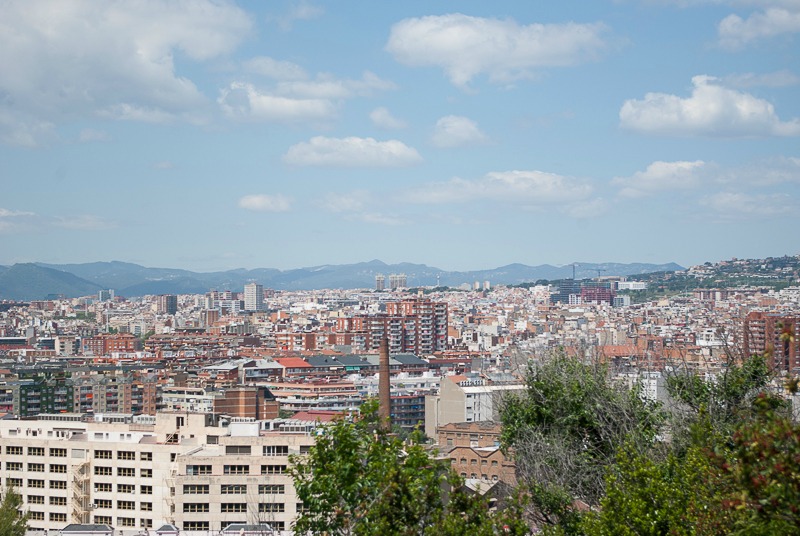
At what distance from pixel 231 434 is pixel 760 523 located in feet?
61.4

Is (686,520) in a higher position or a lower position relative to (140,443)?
higher

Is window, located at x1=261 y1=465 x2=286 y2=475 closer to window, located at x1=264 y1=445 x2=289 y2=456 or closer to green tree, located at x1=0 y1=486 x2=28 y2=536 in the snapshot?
window, located at x1=264 y1=445 x2=289 y2=456

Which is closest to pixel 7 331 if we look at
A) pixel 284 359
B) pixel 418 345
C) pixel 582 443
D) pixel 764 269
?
pixel 418 345

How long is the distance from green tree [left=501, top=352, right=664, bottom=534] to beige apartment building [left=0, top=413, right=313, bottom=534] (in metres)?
8.36

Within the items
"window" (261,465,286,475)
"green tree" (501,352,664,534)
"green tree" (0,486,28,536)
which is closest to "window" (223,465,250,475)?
"window" (261,465,286,475)

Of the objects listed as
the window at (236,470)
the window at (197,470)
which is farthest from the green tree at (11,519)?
the window at (236,470)

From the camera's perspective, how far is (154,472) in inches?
904

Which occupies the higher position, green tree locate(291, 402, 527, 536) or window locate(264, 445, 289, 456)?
green tree locate(291, 402, 527, 536)

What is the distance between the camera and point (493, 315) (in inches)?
4715

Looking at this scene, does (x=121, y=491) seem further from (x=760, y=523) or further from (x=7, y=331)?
(x=7, y=331)

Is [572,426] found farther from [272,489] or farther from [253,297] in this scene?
[253,297]

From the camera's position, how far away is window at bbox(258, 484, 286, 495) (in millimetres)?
20297

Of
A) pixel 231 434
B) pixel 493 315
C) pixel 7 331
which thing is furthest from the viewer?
pixel 493 315

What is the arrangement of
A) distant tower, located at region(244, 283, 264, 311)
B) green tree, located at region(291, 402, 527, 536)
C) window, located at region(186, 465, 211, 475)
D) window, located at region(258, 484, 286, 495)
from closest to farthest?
green tree, located at region(291, 402, 527, 536) < window, located at region(258, 484, 286, 495) < window, located at region(186, 465, 211, 475) < distant tower, located at region(244, 283, 264, 311)
